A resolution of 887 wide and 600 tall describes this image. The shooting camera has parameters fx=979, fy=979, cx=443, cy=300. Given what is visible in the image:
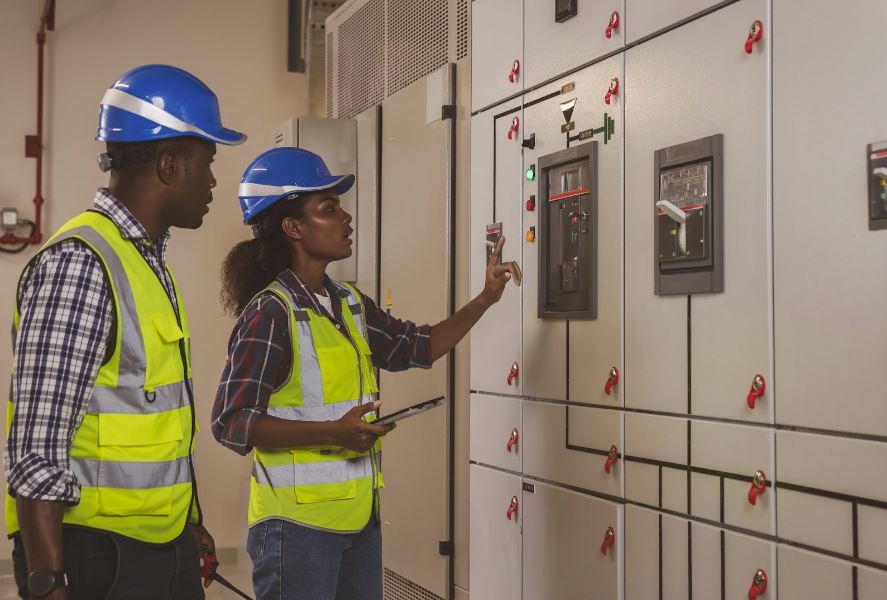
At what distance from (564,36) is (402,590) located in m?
2.37

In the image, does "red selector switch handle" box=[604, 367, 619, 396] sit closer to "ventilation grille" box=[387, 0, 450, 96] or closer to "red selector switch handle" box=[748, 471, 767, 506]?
"red selector switch handle" box=[748, 471, 767, 506]

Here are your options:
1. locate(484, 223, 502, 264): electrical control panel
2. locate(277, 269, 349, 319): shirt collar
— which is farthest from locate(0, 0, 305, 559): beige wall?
locate(277, 269, 349, 319): shirt collar

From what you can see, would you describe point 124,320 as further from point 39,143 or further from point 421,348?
point 39,143

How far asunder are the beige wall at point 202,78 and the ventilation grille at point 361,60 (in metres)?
1.33

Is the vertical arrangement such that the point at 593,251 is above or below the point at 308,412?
above

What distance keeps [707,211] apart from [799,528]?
74cm

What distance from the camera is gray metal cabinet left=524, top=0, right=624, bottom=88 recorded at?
8.94 ft

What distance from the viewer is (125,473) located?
1.71 m

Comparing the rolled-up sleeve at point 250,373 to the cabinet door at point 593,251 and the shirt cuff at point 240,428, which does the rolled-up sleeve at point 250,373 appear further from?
the cabinet door at point 593,251

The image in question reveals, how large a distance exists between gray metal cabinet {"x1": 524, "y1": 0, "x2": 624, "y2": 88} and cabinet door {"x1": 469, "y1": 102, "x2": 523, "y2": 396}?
18 centimetres

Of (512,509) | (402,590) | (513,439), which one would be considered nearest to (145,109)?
(513,439)

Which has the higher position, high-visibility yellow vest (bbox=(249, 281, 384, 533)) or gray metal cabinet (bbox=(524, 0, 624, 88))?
gray metal cabinet (bbox=(524, 0, 624, 88))

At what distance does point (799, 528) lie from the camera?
6.79 ft

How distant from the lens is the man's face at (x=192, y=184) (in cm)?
188
